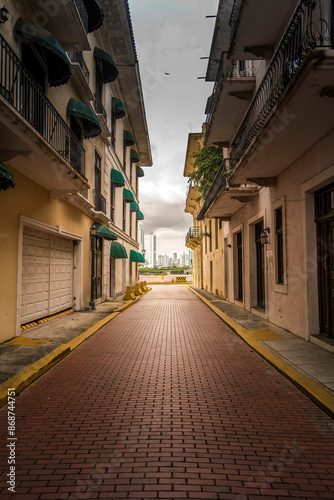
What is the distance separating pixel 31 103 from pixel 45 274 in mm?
4678

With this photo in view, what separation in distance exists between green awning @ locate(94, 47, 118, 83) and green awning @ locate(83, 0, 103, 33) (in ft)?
12.2

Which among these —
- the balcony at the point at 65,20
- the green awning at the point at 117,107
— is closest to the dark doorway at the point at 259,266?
the balcony at the point at 65,20

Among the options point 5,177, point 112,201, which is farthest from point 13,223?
point 112,201

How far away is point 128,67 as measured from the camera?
18.5 m

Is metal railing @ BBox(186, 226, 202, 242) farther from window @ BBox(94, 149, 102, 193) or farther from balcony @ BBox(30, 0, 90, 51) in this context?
balcony @ BBox(30, 0, 90, 51)

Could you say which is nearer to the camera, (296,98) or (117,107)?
(296,98)

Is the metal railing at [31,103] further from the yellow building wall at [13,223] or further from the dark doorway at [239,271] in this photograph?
the dark doorway at [239,271]

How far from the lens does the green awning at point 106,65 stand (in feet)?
46.9

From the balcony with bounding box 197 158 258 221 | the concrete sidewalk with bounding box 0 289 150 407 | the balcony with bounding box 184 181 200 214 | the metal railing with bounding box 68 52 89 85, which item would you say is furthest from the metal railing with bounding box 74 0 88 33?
the balcony with bounding box 184 181 200 214

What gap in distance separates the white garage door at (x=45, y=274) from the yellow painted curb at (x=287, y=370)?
18.0 ft

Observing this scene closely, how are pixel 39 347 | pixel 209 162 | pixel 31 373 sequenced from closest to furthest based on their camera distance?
pixel 31 373
pixel 39 347
pixel 209 162

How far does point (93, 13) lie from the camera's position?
10273 millimetres

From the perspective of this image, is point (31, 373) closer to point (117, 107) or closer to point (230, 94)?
point (230, 94)

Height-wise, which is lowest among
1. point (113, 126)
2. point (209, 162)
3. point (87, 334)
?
point (87, 334)
